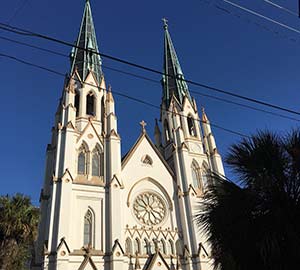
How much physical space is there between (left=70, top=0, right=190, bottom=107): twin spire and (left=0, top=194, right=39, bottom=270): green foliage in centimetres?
1588

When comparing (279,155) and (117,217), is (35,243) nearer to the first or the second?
(117,217)

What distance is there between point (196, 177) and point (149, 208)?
6.42 meters

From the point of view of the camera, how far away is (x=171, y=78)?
3784cm

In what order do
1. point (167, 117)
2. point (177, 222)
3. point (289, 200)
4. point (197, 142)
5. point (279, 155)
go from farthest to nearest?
point (167, 117) < point (197, 142) < point (177, 222) < point (279, 155) < point (289, 200)

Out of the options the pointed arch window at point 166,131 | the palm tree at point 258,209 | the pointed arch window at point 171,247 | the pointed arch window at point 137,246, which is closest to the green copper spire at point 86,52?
the pointed arch window at point 166,131

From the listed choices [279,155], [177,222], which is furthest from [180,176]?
[279,155]

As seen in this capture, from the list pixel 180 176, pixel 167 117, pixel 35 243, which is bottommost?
pixel 35 243

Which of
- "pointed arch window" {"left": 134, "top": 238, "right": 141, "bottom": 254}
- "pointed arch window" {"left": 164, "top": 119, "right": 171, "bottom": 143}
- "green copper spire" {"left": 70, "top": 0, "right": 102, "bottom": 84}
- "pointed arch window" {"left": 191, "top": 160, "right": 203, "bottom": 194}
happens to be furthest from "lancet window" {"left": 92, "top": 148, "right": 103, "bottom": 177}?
"pointed arch window" {"left": 164, "top": 119, "right": 171, "bottom": 143}

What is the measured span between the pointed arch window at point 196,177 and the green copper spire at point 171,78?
909cm

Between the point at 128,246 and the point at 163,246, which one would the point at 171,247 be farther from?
the point at 128,246

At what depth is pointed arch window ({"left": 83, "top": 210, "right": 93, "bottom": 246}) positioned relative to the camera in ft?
67.2

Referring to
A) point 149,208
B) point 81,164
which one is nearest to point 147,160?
point 149,208

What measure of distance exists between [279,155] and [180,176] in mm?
20003

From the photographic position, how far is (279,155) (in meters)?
7.57
